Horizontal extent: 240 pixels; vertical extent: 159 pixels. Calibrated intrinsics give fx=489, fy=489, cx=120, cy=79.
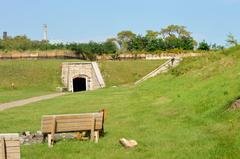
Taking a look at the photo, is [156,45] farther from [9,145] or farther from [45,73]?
[9,145]

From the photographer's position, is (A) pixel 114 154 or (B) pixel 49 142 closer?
(A) pixel 114 154

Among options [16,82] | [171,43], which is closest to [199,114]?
[16,82]

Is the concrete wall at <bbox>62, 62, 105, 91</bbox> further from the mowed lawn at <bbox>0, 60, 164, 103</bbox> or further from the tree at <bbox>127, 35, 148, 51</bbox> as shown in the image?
the tree at <bbox>127, 35, 148, 51</bbox>

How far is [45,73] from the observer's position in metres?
51.0

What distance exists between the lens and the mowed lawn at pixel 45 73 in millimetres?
47000

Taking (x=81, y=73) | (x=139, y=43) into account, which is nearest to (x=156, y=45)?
(x=139, y=43)

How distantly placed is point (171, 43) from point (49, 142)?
6530 cm

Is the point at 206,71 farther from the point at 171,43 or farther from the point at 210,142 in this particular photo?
the point at 171,43

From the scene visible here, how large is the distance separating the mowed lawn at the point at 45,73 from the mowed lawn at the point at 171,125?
2341 cm

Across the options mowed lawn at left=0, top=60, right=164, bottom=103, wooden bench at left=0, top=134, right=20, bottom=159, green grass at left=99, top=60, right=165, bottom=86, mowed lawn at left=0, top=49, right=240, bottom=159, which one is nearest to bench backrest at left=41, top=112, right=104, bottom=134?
mowed lawn at left=0, top=49, right=240, bottom=159

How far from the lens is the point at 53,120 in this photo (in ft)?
40.9

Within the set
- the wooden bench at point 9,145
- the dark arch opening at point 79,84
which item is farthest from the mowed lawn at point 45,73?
the wooden bench at point 9,145

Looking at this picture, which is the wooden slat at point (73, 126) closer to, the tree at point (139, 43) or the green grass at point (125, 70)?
the green grass at point (125, 70)

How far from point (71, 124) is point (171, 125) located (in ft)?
10.5
